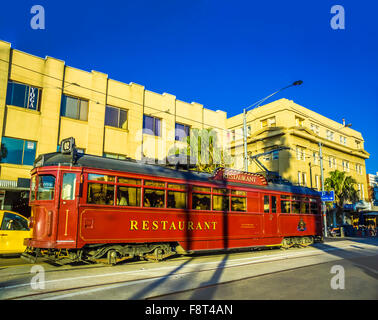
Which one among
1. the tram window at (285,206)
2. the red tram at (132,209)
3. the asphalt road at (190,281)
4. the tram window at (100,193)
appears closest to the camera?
the asphalt road at (190,281)

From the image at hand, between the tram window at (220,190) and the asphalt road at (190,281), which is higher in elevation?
the tram window at (220,190)

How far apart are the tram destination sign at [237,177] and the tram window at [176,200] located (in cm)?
172

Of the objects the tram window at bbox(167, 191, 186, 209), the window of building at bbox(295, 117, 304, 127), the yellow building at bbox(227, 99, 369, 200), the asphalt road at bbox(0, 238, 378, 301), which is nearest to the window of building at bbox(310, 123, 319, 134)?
the yellow building at bbox(227, 99, 369, 200)

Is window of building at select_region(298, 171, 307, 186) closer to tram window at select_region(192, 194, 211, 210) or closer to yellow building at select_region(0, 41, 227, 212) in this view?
yellow building at select_region(0, 41, 227, 212)

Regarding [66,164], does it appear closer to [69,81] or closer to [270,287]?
[270,287]

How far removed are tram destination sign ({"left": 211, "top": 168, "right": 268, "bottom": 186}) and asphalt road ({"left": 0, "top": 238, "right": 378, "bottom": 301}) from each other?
3.65 metres

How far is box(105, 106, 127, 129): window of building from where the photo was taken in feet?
71.5

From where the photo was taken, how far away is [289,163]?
32094 mm

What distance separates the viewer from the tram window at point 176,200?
Answer: 36.0 ft

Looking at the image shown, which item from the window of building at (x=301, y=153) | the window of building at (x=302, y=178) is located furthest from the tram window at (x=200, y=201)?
the window of building at (x=301, y=153)

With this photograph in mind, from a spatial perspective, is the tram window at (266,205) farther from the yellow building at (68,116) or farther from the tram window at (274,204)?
the yellow building at (68,116)

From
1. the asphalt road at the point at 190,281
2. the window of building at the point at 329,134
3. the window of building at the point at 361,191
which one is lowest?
the asphalt road at the point at 190,281

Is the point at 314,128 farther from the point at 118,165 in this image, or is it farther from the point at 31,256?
the point at 31,256
